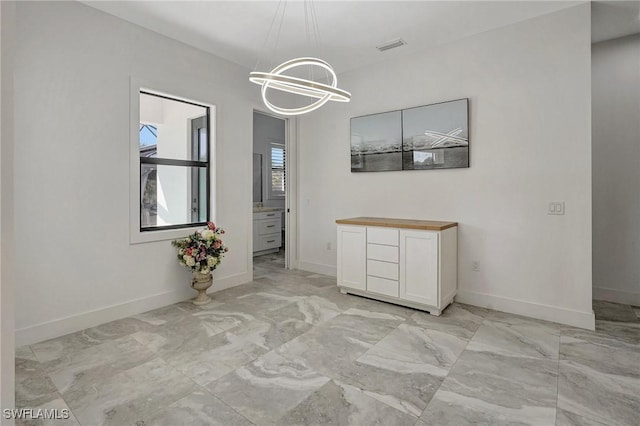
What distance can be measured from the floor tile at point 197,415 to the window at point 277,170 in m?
5.33

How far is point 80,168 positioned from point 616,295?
18.4 ft

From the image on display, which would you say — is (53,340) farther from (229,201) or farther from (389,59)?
(389,59)

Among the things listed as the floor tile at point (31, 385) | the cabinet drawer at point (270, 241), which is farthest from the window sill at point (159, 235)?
the cabinet drawer at point (270, 241)

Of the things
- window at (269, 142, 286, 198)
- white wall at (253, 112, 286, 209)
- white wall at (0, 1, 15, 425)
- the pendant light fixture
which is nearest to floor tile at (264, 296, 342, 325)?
the pendant light fixture

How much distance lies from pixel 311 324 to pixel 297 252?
7.39ft

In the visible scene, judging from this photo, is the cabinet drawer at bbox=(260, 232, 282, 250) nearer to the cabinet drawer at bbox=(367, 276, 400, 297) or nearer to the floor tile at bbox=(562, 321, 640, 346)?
the cabinet drawer at bbox=(367, 276, 400, 297)

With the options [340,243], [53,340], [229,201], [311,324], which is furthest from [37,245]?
[340,243]

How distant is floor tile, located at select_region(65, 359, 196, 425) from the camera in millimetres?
1729

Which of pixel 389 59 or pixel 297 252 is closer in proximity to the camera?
pixel 389 59

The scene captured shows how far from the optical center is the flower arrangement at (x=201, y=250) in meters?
3.42

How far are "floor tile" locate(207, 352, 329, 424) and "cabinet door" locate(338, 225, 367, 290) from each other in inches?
61.2

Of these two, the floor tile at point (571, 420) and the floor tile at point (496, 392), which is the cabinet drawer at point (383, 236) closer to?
the floor tile at point (496, 392)

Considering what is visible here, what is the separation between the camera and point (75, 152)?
2785 mm

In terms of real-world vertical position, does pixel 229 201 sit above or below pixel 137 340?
above
